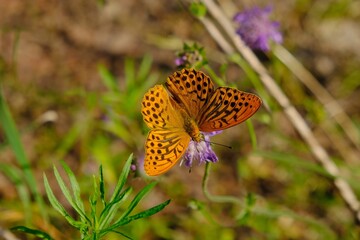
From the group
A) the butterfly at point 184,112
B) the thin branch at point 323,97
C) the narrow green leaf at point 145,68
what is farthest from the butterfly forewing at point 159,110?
the thin branch at point 323,97

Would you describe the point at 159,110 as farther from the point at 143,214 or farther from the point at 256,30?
the point at 256,30

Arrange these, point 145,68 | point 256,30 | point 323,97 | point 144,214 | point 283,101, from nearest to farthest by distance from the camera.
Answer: point 144,214, point 256,30, point 283,101, point 145,68, point 323,97

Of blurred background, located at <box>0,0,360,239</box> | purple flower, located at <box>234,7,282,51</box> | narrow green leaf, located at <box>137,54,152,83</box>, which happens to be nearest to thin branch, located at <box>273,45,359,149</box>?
blurred background, located at <box>0,0,360,239</box>

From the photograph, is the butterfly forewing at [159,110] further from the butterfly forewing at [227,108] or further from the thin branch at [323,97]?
the thin branch at [323,97]

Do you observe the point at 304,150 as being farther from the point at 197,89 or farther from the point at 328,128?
the point at 197,89

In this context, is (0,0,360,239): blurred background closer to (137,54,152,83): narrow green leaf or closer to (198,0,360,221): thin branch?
(137,54,152,83): narrow green leaf

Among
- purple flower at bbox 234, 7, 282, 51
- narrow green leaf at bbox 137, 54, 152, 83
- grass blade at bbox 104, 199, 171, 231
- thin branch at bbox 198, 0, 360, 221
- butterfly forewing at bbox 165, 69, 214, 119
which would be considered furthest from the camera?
narrow green leaf at bbox 137, 54, 152, 83

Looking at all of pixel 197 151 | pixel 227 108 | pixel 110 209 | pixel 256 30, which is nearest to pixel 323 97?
pixel 256 30
